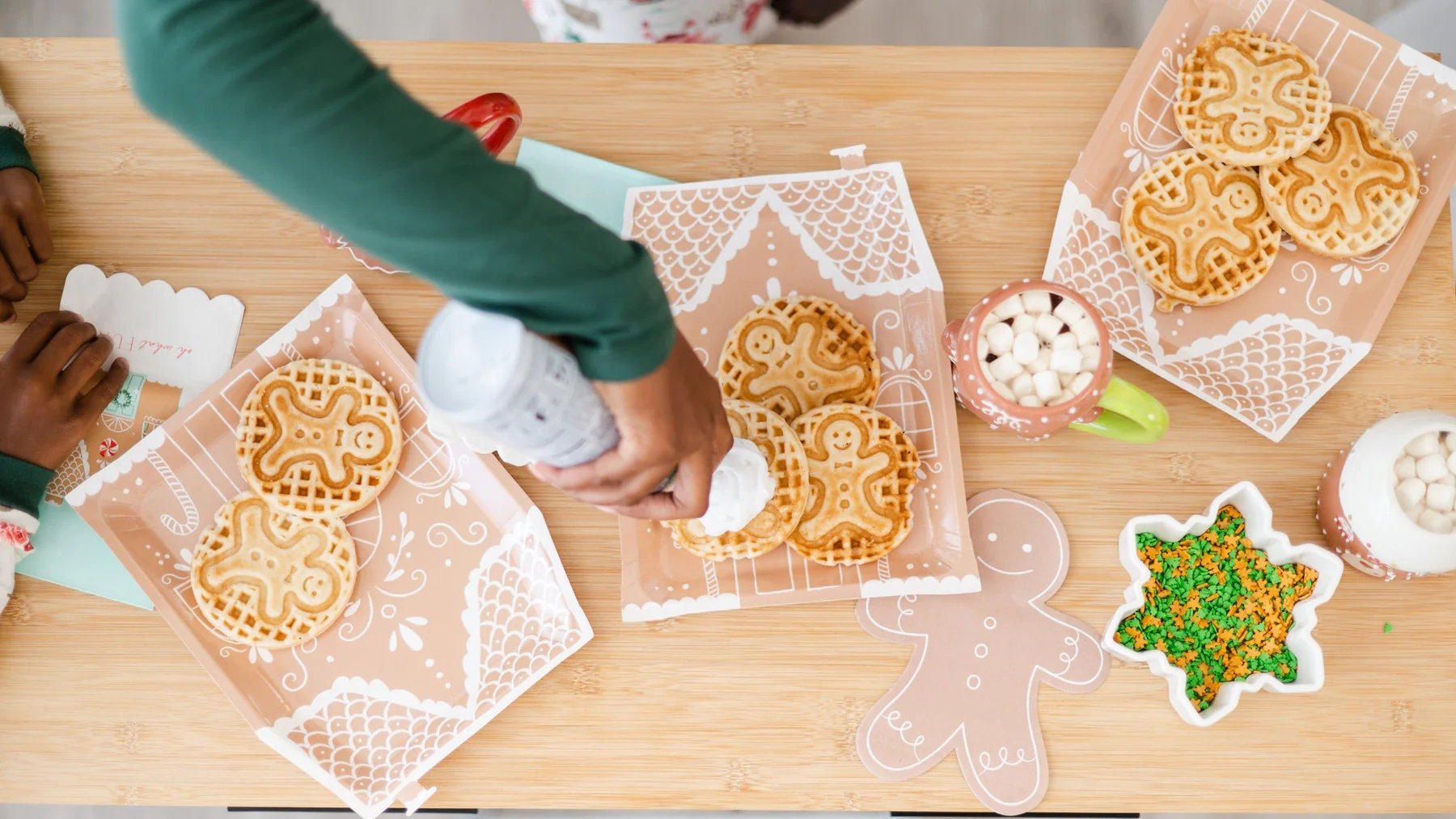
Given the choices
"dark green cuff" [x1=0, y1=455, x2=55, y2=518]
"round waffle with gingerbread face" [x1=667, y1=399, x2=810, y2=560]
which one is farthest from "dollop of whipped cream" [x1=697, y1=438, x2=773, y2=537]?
"dark green cuff" [x1=0, y1=455, x2=55, y2=518]

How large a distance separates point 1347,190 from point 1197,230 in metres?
0.17

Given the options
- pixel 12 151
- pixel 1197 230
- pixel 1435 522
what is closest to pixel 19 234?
pixel 12 151

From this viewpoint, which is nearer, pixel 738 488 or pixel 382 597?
pixel 738 488

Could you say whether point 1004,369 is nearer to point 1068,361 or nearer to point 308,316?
point 1068,361

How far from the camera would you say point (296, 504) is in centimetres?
100

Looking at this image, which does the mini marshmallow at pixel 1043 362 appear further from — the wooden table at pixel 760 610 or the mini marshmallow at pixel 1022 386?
the wooden table at pixel 760 610

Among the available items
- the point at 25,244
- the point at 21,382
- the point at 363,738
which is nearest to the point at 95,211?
the point at 25,244

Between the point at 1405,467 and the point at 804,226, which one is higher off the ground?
the point at 804,226

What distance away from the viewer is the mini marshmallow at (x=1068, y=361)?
89 cm

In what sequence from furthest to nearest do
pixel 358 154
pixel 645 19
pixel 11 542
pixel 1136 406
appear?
pixel 645 19 → pixel 11 542 → pixel 1136 406 → pixel 358 154

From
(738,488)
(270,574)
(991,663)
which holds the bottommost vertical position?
(991,663)

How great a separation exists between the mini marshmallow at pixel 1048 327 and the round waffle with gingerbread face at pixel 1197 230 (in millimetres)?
206

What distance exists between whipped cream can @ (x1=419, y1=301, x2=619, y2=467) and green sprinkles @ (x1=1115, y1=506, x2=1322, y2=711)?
26.9 inches

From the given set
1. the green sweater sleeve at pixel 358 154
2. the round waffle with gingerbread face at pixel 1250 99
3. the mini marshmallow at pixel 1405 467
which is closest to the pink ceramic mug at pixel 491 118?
the green sweater sleeve at pixel 358 154
